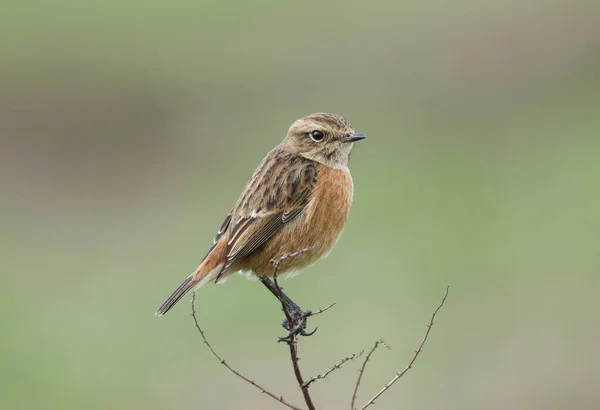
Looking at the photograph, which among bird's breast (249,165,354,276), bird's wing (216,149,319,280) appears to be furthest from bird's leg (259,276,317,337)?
bird's wing (216,149,319,280)

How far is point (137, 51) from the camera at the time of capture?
2400cm

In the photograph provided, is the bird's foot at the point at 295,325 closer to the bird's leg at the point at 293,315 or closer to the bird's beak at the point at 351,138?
the bird's leg at the point at 293,315

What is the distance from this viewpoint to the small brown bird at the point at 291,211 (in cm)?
805

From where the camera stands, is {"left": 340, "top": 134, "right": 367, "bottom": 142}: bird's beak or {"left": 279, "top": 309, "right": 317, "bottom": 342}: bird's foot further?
{"left": 340, "top": 134, "right": 367, "bottom": 142}: bird's beak

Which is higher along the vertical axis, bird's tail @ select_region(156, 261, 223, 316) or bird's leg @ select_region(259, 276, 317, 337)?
bird's tail @ select_region(156, 261, 223, 316)

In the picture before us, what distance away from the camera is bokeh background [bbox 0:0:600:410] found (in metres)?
14.7

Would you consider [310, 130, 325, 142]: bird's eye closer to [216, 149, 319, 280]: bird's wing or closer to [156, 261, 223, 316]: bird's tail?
[216, 149, 319, 280]: bird's wing

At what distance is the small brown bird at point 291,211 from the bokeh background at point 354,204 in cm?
519

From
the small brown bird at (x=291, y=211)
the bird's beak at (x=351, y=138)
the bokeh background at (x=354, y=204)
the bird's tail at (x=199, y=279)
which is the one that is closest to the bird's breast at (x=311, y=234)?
the small brown bird at (x=291, y=211)

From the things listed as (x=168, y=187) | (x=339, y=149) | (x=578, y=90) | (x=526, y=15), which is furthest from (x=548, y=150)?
(x=339, y=149)

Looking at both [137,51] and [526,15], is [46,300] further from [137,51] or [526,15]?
[526,15]

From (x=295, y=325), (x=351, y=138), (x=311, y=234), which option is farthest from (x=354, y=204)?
(x=295, y=325)

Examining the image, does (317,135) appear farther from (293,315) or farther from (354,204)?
(354,204)

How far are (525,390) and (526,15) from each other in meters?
12.6
